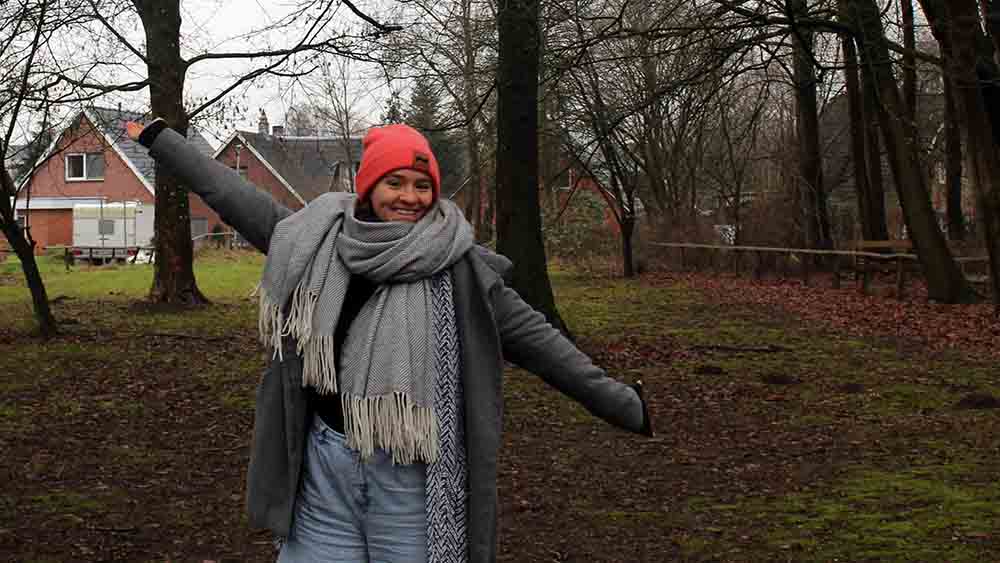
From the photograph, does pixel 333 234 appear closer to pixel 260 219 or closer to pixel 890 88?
pixel 260 219

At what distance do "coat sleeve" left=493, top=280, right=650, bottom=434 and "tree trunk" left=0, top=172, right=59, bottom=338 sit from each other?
11.7 metres

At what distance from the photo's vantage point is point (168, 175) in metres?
17.4

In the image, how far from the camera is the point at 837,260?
25281 millimetres

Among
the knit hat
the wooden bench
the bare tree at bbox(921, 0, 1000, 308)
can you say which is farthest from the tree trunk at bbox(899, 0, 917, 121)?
the knit hat

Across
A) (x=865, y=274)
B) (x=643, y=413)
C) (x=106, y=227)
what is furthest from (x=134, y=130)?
(x=106, y=227)

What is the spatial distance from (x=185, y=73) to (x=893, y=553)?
1552 centimetres

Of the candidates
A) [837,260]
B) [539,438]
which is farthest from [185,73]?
[837,260]

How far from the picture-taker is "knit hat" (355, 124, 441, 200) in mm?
3232

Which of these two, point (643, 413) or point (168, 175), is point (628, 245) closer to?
point (168, 175)

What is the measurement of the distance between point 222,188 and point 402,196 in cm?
50

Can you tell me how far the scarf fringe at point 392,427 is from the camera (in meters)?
3.04

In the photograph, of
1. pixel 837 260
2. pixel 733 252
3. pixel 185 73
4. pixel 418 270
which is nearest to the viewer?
pixel 418 270

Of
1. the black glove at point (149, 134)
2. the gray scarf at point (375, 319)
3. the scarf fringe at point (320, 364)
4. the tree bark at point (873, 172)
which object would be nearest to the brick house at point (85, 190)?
the tree bark at point (873, 172)

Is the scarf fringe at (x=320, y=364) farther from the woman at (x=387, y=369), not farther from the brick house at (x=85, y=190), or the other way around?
the brick house at (x=85, y=190)
